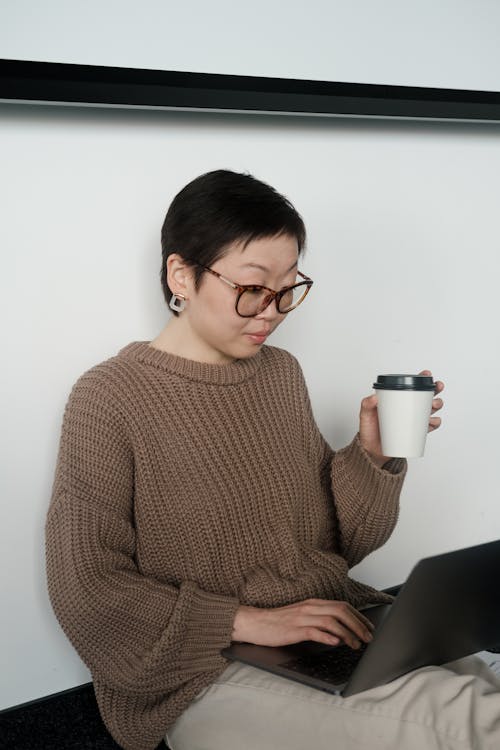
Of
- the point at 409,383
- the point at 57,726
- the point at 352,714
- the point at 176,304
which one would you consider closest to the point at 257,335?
the point at 176,304

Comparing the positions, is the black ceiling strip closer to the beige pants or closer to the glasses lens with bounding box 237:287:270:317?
the glasses lens with bounding box 237:287:270:317

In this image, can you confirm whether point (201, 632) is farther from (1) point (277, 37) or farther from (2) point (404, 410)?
(1) point (277, 37)

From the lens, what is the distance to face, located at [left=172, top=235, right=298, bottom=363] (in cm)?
136

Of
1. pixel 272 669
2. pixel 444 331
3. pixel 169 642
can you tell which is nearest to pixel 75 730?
pixel 169 642

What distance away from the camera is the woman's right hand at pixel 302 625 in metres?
1.33

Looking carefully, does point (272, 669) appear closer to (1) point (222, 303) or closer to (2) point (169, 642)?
(2) point (169, 642)

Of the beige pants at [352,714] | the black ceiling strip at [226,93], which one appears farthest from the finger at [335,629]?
the black ceiling strip at [226,93]

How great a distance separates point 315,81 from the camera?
5.75 feet

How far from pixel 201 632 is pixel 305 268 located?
85cm

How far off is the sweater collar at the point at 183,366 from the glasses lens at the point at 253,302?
0.15m

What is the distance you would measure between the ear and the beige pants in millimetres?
605

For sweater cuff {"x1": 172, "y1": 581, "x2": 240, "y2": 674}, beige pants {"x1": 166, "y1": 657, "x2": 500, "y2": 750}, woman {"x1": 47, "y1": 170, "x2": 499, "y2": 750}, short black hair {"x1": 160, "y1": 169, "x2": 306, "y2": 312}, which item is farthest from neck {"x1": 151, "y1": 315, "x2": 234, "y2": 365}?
beige pants {"x1": 166, "y1": 657, "x2": 500, "y2": 750}

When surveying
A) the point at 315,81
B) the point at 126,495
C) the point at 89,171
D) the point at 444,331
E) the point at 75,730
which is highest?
the point at 315,81

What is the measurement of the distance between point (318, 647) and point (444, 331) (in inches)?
40.3
